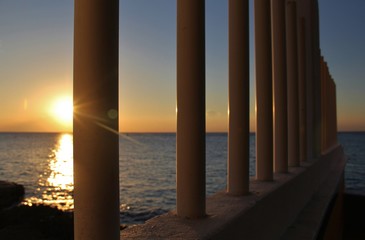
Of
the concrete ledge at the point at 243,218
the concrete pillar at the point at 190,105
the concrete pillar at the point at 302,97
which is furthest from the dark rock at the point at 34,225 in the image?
the concrete pillar at the point at 190,105

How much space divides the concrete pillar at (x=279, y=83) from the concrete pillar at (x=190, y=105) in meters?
7.87

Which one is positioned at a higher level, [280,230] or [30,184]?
[280,230]

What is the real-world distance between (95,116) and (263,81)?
8.06 meters

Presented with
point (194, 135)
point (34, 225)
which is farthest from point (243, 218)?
point (34, 225)

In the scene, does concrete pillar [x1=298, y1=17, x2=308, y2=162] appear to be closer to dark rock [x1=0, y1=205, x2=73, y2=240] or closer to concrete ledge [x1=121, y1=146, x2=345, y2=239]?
concrete ledge [x1=121, y1=146, x2=345, y2=239]

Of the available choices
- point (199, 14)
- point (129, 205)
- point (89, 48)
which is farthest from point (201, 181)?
point (129, 205)

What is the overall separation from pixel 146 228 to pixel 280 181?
21.5ft

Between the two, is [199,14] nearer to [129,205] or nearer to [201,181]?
[201,181]

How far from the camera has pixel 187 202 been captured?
24.3ft

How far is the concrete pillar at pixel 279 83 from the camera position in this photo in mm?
14719

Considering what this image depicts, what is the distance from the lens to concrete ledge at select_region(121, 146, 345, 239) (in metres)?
6.37

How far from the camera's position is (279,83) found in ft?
48.9

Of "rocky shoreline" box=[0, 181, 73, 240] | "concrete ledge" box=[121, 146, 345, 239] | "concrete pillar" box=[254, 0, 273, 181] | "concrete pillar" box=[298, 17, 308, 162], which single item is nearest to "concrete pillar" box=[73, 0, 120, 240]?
"concrete ledge" box=[121, 146, 345, 239]

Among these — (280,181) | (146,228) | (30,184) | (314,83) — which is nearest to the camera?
(146,228)
